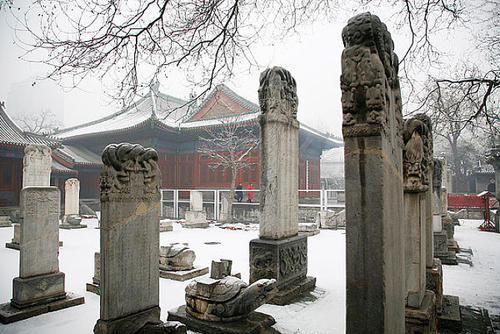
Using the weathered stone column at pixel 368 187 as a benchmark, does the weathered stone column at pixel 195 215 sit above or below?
below

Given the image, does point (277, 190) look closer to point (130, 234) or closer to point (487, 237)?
point (130, 234)

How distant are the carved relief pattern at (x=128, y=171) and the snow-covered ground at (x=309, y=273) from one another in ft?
6.24

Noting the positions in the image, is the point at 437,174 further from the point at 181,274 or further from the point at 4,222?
the point at 4,222

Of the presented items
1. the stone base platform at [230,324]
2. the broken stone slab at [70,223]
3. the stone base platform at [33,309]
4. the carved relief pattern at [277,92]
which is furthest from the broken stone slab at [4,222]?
the carved relief pattern at [277,92]

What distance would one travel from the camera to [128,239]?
3111 mm

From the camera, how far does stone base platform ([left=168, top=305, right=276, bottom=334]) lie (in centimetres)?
338

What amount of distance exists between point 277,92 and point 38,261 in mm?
4292

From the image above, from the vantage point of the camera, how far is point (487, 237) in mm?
11172

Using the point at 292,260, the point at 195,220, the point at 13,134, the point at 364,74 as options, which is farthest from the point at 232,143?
the point at 364,74

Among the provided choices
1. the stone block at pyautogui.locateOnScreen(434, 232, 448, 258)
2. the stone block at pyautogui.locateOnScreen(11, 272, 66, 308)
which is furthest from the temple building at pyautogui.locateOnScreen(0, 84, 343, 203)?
the stone block at pyautogui.locateOnScreen(11, 272, 66, 308)

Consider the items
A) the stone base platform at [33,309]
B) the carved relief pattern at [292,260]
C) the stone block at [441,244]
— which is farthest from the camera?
the stone block at [441,244]

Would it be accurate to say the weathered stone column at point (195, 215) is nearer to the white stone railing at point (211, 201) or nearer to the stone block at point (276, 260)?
the white stone railing at point (211, 201)

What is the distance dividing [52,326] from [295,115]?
442 centimetres

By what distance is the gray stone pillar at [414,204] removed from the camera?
9.96 ft
